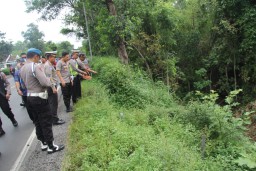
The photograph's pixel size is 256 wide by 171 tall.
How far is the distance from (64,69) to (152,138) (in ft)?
11.5

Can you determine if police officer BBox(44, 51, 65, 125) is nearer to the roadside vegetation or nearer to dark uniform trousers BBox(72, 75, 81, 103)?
the roadside vegetation

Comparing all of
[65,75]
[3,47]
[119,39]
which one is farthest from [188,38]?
[3,47]

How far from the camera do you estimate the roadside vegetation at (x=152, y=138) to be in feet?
13.4

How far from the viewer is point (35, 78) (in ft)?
14.5

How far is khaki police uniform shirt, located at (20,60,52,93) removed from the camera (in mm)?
4332

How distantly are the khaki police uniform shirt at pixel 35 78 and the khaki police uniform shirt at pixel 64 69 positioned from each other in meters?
2.49

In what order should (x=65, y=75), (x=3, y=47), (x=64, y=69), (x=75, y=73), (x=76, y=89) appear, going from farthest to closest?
(x=3, y=47) → (x=76, y=89) → (x=75, y=73) → (x=65, y=75) → (x=64, y=69)

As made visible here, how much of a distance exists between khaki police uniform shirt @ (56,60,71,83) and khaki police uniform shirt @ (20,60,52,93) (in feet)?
8.18

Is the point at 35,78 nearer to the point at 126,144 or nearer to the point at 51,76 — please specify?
the point at 51,76

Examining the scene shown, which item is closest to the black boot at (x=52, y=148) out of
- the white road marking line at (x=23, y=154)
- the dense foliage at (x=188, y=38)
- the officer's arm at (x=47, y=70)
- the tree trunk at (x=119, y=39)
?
the white road marking line at (x=23, y=154)

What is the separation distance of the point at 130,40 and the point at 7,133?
8.10 m

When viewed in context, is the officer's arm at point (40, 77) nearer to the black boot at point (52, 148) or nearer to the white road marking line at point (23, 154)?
the black boot at point (52, 148)

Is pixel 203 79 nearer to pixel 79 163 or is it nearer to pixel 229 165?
pixel 229 165

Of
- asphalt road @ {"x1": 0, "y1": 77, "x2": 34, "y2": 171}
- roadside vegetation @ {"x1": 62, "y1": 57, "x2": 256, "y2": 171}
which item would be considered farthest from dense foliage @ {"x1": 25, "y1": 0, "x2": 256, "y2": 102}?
asphalt road @ {"x1": 0, "y1": 77, "x2": 34, "y2": 171}
